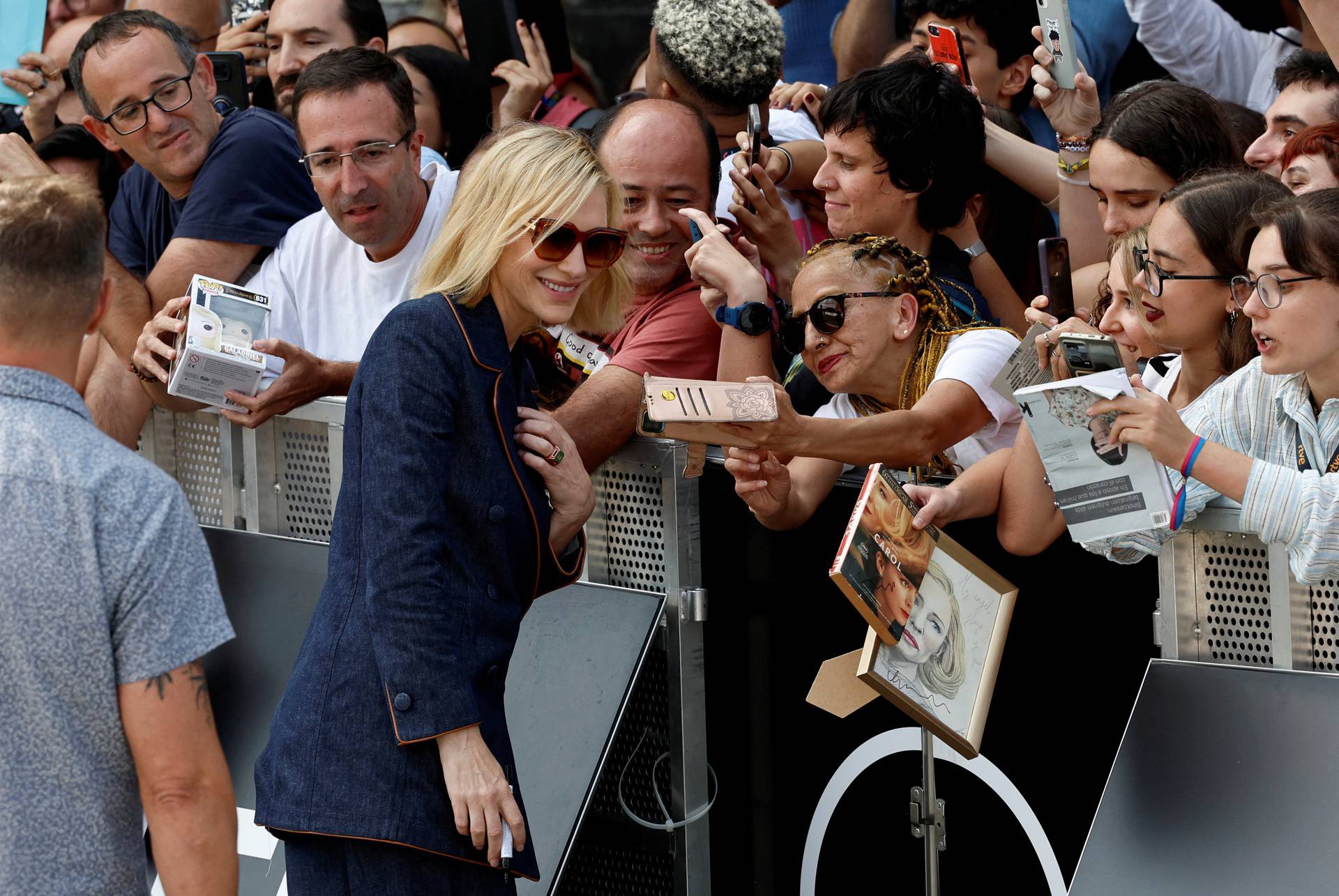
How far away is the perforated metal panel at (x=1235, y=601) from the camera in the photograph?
2816 millimetres

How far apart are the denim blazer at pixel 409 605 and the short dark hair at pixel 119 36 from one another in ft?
7.43

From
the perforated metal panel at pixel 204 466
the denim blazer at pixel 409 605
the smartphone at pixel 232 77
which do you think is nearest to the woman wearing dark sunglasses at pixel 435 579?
the denim blazer at pixel 409 605

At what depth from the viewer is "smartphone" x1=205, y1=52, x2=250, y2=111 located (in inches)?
199

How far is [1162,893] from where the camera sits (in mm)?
2660

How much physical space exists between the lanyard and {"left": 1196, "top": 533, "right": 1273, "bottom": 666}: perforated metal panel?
0.62ft

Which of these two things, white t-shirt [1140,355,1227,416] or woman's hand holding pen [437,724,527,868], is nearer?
woman's hand holding pen [437,724,527,868]

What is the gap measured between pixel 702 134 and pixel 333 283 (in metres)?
1.12

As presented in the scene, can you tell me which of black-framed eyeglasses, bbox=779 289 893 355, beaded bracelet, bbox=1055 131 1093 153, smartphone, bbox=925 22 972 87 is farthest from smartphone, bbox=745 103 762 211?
beaded bracelet, bbox=1055 131 1093 153

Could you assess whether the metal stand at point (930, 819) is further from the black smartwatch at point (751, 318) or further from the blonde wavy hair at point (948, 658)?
the black smartwatch at point (751, 318)

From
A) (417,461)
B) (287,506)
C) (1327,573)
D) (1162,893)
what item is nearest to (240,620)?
(287,506)

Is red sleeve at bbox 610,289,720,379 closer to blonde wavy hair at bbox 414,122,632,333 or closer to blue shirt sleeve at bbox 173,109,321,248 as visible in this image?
blonde wavy hair at bbox 414,122,632,333

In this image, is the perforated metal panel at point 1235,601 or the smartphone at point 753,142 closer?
the perforated metal panel at point 1235,601

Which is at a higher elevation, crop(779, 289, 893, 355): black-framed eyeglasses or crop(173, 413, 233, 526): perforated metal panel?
crop(779, 289, 893, 355): black-framed eyeglasses

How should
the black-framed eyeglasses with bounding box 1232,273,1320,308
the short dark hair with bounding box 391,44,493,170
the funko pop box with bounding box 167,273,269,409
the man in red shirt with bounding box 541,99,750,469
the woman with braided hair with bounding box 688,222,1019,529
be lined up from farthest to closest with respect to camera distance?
the short dark hair with bounding box 391,44,493,170, the man in red shirt with bounding box 541,99,750,469, the funko pop box with bounding box 167,273,269,409, the woman with braided hair with bounding box 688,222,1019,529, the black-framed eyeglasses with bounding box 1232,273,1320,308
